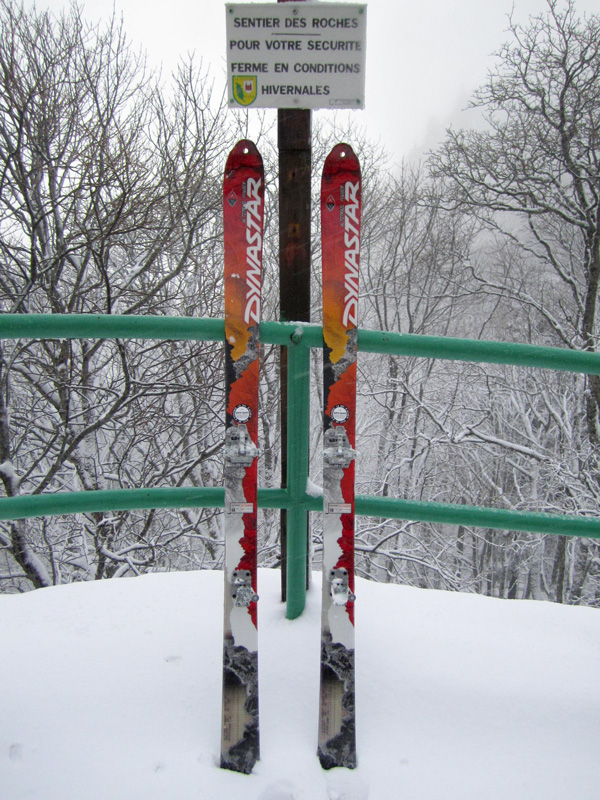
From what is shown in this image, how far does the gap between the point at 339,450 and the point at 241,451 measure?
0.95ft

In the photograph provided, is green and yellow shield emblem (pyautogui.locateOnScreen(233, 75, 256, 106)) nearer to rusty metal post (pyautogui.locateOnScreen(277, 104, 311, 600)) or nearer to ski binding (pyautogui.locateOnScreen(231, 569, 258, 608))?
rusty metal post (pyautogui.locateOnScreen(277, 104, 311, 600))

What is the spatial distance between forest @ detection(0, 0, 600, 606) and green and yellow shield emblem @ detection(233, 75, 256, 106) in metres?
4.53

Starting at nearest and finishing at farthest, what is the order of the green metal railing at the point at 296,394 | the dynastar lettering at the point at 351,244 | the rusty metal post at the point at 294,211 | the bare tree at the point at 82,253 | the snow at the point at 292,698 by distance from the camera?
the snow at the point at 292,698
the green metal railing at the point at 296,394
the dynastar lettering at the point at 351,244
the rusty metal post at the point at 294,211
the bare tree at the point at 82,253

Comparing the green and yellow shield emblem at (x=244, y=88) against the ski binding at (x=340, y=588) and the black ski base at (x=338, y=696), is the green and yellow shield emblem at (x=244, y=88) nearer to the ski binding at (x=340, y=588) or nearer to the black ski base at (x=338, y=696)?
the ski binding at (x=340, y=588)

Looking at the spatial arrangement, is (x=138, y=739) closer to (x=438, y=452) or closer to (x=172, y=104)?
(x=172, y=104)

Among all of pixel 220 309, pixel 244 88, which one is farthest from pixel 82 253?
pixel 244 88

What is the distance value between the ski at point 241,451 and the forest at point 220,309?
4555 mm

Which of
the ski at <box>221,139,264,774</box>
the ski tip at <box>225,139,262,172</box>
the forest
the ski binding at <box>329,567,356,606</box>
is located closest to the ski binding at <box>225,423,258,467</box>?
the ski at <box>221,139,264,774</box>

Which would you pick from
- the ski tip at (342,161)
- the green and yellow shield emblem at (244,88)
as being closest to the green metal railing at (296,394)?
the ski tip at (342,161)

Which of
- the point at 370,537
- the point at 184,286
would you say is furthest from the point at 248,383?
the point at 370,537

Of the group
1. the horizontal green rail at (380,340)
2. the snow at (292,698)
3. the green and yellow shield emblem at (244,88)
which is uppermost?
the green and yellow shield emblem at (244,88)

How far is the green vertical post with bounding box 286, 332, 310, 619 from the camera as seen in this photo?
137 cm

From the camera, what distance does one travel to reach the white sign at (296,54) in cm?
143

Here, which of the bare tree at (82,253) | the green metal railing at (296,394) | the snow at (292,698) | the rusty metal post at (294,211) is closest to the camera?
the snow at (292,698)
